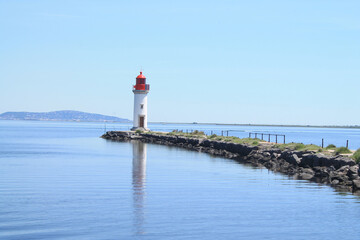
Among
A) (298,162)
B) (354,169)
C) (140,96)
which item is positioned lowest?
(298,162)

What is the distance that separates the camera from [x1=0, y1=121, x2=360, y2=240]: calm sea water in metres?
15.0

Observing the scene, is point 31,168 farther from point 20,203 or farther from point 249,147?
point 249,147

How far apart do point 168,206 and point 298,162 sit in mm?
17812

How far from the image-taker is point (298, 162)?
34.4m

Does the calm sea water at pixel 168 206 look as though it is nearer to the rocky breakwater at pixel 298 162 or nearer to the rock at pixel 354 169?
the rocky breakwater at pixel 298 162

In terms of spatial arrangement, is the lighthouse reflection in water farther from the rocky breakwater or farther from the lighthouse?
the lighthouse

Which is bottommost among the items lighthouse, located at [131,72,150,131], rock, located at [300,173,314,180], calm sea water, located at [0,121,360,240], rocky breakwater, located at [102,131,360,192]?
calm sea water, located at [0,121,360,240]

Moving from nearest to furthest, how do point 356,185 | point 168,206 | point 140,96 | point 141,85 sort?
point 168,206, point 356,185, point 140,96, point 141,85

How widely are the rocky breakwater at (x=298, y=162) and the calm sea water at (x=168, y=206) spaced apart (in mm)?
1716

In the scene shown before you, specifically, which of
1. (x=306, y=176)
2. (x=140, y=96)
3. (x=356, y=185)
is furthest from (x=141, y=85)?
(x=356, y=185)

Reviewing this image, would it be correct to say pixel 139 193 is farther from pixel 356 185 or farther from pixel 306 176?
pixel 306 176

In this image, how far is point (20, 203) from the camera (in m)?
18.7

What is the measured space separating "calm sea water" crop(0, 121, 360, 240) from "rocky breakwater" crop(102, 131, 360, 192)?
67.6 inches

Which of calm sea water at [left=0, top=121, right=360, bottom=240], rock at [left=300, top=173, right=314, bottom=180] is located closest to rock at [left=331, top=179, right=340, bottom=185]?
calm sea water at [left=0, top=121, right=360, bottom=240]
